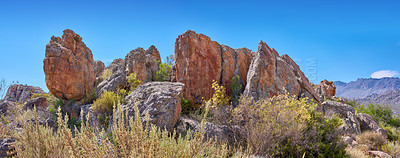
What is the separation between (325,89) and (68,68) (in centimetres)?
1500

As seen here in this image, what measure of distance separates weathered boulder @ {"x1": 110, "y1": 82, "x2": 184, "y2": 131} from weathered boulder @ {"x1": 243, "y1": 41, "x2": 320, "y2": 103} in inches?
144

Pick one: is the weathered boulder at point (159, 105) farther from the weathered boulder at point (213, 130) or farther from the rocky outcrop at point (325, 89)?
the rocky outcrop at point (325, 89)

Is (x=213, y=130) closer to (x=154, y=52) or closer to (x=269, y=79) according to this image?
(x=269, y=79)

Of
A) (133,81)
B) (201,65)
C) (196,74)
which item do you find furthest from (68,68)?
(201,65)

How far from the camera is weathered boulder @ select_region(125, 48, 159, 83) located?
36.2 ft

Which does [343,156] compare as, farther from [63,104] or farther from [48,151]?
[63,104]

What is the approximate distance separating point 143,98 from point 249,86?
15.0ft

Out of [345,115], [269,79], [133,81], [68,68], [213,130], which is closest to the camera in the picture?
[213,130]

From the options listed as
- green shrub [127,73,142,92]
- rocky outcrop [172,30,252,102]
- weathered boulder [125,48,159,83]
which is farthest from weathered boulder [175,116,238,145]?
weathered boulder [125,48,159,83]

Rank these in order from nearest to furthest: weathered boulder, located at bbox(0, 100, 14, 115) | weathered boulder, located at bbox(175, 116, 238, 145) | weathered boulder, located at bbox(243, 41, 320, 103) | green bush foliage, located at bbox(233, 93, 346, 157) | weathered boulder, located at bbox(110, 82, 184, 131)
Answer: green bush foliage, located at bbox(233, 93, 346, 157)
weathered boulder, located at bbox(175, 116, 238, 145)
weathered boulder, located at bbox(110, 82, 184, 131)
weathered boulder, located at bbox(243, 41, 320, 103)
weathered boulder, located at bbox(0, 100, 14, 115)

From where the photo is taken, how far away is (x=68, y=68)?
31.9ft

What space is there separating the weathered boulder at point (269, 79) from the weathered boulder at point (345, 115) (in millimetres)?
644

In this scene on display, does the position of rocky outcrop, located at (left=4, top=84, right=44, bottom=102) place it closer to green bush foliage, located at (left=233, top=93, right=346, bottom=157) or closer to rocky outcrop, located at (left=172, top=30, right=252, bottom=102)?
rocky outcrop, located at (left=172, top=30, right=252, bottom=102)

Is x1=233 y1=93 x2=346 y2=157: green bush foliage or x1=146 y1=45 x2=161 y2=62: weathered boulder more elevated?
x1=146 y1=45 x2=161 y2=62: weathered boulder
